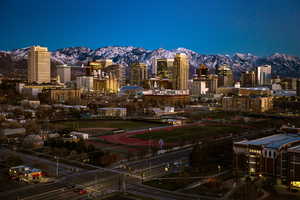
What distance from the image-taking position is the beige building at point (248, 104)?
37562 mm

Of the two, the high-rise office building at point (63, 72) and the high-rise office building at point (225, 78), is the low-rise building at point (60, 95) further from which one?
the high-rise office building at point (225, 78)

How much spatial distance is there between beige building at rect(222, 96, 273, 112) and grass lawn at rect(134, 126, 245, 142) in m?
14.8

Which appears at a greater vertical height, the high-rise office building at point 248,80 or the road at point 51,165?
the high-rise office building at point 248,80

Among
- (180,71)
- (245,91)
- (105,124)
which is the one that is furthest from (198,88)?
(105,124)

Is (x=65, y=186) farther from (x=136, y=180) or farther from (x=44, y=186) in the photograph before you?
(x=136, y=180)

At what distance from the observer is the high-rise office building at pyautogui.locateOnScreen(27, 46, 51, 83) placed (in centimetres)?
6256

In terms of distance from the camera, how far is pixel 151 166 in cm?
1334

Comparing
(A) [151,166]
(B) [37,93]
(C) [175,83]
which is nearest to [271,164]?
(A) [151,166]

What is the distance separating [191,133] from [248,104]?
62.7 feet

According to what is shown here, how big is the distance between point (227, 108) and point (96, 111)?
14952mm

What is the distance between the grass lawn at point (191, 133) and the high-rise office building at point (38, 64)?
4576 cm

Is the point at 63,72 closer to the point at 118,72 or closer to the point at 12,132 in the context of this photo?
the point at 118,72

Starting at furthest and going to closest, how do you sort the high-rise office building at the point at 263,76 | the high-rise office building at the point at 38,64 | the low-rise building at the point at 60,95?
the high-rise office building at the point at 263,76 < the high-rise office building at the point at 38,64 < the low-rise building at the point at 60,95

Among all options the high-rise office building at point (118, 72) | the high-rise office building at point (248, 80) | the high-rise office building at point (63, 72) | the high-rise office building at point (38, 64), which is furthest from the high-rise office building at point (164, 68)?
the high-rise office building at point (38, 64)
